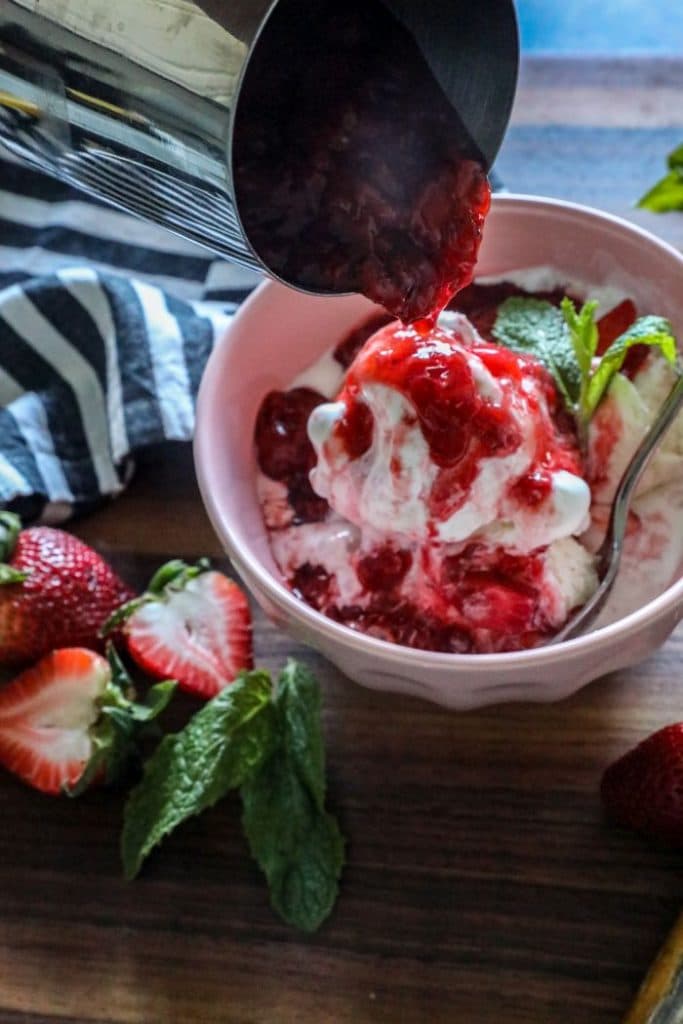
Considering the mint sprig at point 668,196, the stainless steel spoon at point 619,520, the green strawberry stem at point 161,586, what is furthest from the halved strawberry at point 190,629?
the mint sprig at point 668,196

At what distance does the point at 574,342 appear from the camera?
1.29 meters

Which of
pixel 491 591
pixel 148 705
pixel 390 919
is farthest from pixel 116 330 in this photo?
pixel 390 919

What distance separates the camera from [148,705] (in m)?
1.30

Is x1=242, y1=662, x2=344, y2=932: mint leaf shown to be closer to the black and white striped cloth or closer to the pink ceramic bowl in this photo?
the pink ceramic bowl

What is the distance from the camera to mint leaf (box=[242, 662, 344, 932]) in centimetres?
119

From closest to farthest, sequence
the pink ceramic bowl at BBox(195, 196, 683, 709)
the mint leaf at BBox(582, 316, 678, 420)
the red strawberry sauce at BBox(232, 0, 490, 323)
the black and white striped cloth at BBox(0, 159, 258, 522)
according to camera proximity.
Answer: the red strawberry sauce at BBox(232, 0, 490, 323)
the pink ceramic bowl at BBox(195, 196, 683, 709)
the mint leaf at BBox(582, 316, 678, 420)
the black and white striped cloth at BBox(0, 159, 258, 522)

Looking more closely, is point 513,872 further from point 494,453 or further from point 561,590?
point 494,453

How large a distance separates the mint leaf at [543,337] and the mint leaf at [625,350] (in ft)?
0.11

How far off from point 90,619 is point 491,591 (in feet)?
1.48

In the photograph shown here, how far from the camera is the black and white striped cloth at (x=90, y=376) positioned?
1491mm

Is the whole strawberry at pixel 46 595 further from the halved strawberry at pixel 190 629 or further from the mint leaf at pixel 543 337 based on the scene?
the mint leaf at pixel 543 337

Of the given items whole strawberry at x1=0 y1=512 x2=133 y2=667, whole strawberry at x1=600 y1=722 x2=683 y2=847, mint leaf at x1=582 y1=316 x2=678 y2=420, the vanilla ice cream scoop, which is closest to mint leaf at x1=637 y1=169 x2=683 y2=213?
mint leaf at x1=582 y1=316 x2=678 y2=420

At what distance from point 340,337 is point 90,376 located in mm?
329

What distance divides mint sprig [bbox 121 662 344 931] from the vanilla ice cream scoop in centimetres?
21
